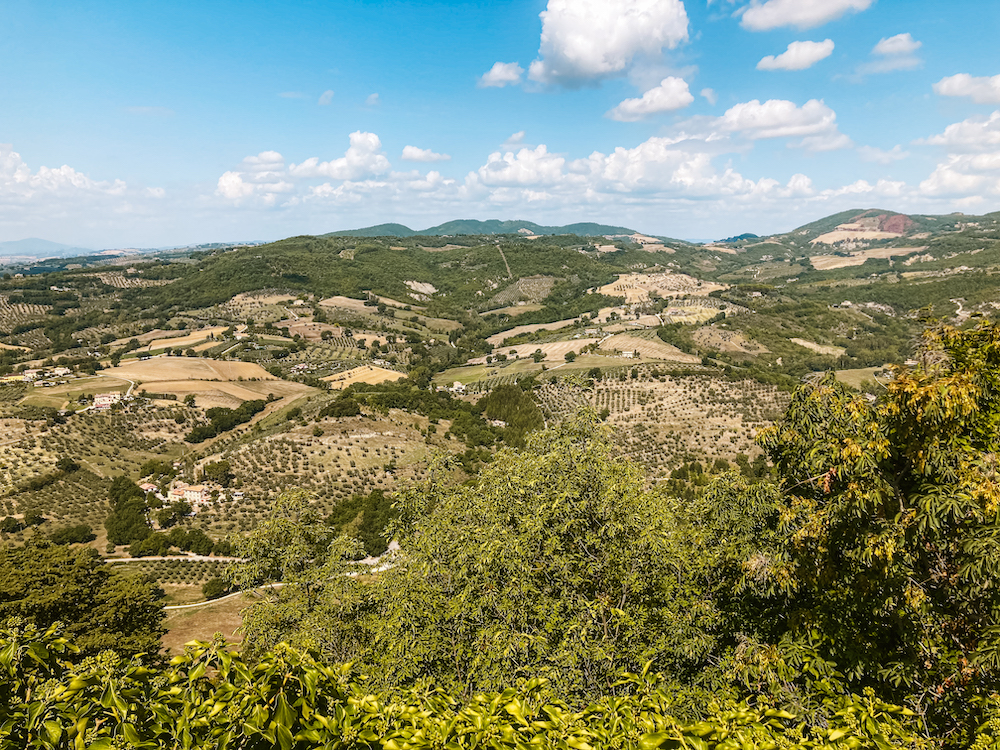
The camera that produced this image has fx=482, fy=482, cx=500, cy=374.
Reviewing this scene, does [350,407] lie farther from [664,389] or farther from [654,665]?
[654,665]

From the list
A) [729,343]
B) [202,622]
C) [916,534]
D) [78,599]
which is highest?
[916,534]

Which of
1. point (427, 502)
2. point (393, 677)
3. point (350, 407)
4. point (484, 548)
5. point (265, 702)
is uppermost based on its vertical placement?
point (265, 702)

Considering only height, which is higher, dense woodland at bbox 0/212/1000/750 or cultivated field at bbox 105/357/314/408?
dense woodland at bbox 0/212/1000/750

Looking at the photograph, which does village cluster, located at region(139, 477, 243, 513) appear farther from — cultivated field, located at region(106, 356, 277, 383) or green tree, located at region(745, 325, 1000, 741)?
green tree, located at region(745, 325, 1000, 741)

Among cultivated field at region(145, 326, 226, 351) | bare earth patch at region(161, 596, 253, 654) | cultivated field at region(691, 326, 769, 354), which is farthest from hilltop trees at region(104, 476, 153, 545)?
cultivated field at region(691, 326, 769, 354)

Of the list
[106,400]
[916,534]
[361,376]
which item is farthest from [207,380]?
[916,534]

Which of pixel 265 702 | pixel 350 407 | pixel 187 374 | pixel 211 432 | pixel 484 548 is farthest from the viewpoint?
pixel 187 374

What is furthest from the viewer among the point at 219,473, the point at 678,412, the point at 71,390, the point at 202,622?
the point at 71,390

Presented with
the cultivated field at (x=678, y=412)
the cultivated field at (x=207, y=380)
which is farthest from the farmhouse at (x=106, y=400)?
the cultivated field at (x=678, y=412)

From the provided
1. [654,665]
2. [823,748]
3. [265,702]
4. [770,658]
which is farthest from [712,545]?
[265,702]

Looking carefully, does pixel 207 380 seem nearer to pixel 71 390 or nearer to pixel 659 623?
pixel 71 390

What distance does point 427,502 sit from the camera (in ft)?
Result: 74.9

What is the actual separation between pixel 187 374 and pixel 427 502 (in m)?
144

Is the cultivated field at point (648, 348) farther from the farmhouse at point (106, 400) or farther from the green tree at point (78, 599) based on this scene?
the green tree at point (78, 599)
